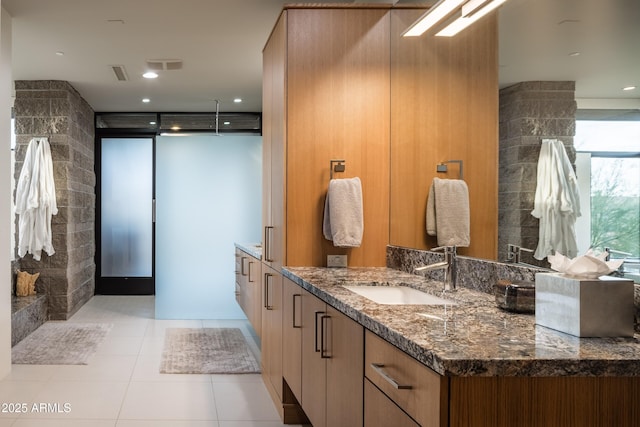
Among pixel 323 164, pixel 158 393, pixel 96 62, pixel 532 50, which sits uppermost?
pixel 96 62

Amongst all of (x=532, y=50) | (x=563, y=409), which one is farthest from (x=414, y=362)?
(x=532, y=50)

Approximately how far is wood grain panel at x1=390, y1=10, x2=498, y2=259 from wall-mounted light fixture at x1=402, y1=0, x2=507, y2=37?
0.13 ft

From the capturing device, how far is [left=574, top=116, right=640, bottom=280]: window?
57.1 inches

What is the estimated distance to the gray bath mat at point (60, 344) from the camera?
4300mm

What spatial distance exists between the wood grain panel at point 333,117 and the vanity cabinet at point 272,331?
358 millimetres

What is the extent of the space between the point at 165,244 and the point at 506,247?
477 cm

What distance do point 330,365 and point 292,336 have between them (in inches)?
31.8

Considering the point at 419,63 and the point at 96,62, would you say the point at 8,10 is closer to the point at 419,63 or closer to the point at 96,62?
the point at 96,62

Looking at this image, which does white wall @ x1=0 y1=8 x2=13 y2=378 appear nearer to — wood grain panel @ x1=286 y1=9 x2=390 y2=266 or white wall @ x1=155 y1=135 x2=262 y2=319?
wood grain panel @ x1=286 y1=9 x2=390 y2=266

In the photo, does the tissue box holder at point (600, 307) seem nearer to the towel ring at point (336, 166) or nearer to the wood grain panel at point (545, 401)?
the wood grain panel at point (545, 401)

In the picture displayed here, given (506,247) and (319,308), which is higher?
(506,247)

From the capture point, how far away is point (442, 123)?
2770mm

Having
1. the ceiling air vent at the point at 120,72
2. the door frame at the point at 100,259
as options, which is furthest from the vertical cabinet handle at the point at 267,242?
the door frame at the point at 100,259

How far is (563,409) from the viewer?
45.0 inches
